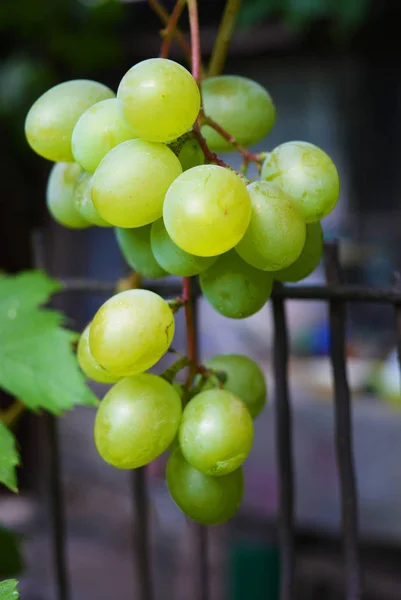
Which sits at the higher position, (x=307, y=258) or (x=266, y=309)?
(x=266, y=309)

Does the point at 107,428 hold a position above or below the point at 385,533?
below

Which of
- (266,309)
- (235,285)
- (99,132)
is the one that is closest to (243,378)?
(235,285)

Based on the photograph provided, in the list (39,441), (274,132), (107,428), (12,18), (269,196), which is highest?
(274,132)

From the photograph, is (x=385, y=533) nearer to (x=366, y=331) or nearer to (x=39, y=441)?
(x=366, y=331)

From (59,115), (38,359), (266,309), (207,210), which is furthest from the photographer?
(266,309)

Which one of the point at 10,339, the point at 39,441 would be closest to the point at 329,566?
the point at 39,441

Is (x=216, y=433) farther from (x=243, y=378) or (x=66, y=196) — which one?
(x=66, y=196)

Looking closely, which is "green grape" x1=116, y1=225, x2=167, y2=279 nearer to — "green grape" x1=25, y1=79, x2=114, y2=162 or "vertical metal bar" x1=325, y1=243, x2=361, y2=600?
"green grape" x1=25, y1=79, x2=114, y2=162
